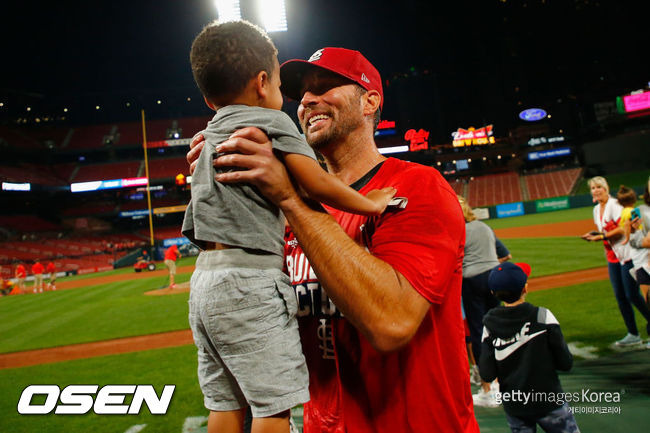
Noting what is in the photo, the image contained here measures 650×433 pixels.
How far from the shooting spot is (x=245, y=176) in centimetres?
133

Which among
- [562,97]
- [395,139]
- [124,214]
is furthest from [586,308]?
[562,97]

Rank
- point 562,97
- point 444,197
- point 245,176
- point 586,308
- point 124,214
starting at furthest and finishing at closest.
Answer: point 562,97
point 124,214
point 586,308
point 444,197
point 245,176

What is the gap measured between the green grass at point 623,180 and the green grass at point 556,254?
29.9m

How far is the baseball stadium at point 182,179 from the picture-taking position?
19.6 feet

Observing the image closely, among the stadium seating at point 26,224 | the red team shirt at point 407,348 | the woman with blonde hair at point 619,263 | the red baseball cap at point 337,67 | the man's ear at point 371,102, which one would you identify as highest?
the stadium seating at point 26,224

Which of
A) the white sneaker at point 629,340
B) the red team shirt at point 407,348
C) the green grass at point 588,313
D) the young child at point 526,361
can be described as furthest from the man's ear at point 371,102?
the white sneaker at point 629,340

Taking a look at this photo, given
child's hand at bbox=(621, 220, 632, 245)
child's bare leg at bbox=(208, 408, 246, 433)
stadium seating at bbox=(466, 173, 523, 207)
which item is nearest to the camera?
child's bare leg at bbox=(208, 408, 246, 433)

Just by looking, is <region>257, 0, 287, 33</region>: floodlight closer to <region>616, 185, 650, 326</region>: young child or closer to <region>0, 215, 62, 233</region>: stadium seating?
<region>616, 185, 650, 326</region>: young child

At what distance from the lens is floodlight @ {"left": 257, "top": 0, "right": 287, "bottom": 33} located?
63.7 feet

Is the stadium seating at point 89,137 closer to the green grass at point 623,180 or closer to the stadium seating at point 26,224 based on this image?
the stadium seating at point 26,224

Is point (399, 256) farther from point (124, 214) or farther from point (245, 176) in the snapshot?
point (124, 214)

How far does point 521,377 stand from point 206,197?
9.11 feet

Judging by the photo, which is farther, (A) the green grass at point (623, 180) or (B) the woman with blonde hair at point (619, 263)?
(A) the green grass at point (623, 180)

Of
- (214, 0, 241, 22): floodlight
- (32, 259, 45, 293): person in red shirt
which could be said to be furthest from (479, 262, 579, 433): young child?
(32, 259, 45, 293): person in red shirt
